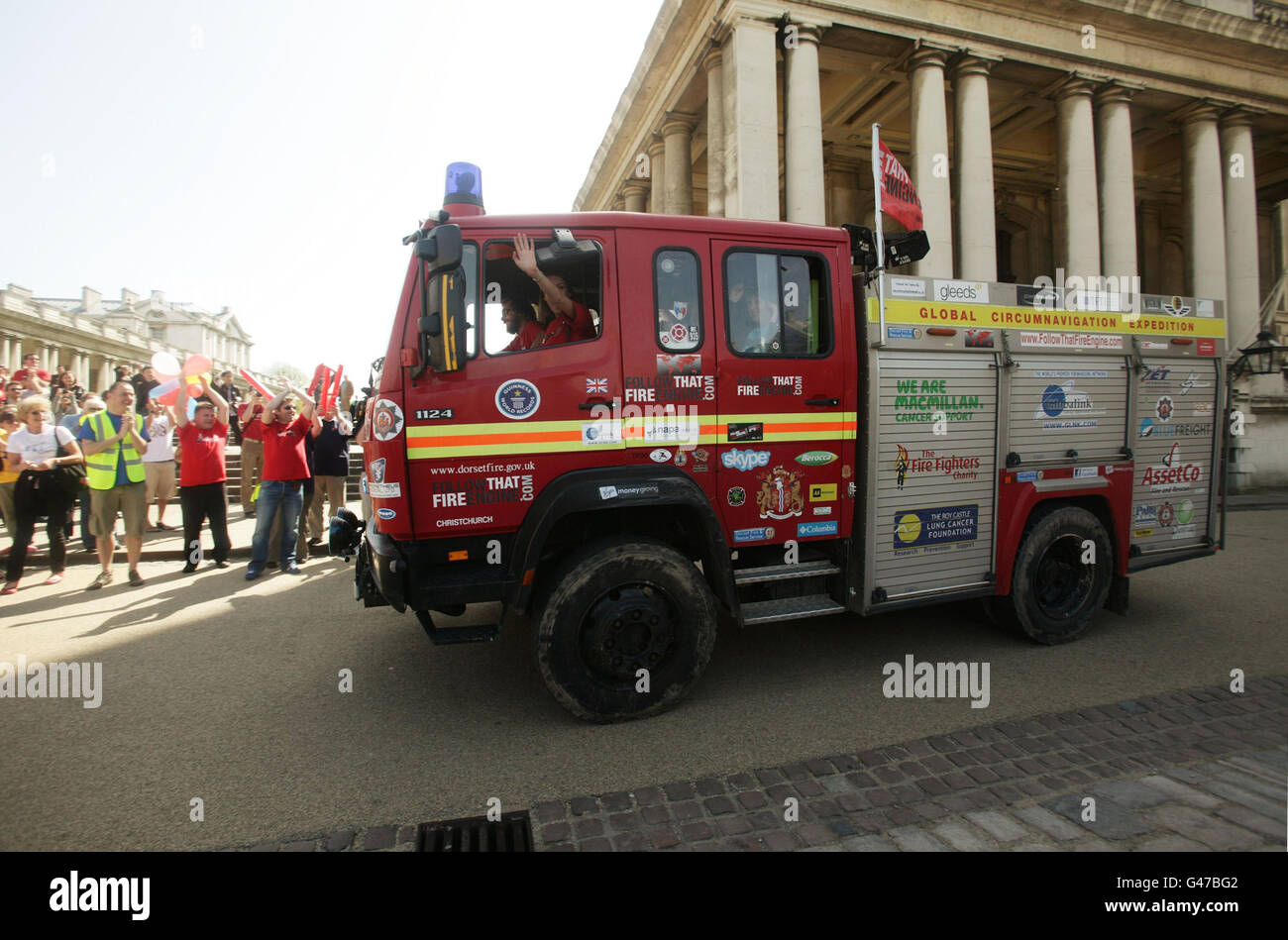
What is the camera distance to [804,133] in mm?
13789

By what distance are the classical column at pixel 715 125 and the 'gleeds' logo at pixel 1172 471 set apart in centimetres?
1132

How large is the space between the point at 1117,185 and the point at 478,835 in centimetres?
2198

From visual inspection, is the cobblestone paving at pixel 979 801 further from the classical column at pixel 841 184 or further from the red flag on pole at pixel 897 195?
the classical column at pixel 841 184

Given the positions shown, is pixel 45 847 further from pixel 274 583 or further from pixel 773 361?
pixel 274 583

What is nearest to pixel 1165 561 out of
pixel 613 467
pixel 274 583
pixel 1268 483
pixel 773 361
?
pixel 773 361

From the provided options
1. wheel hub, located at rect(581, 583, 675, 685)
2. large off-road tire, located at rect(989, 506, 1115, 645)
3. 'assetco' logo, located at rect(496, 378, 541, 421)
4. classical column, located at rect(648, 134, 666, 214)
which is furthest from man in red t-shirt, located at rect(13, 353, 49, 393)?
classical column, located at rect(648, 134, 666, 214)

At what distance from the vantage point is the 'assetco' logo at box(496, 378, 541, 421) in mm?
3648

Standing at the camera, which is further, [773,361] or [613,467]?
[773,361]

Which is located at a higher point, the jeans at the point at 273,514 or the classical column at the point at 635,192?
the classical column at the point at 635,192

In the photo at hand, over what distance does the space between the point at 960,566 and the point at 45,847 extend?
5.32 m

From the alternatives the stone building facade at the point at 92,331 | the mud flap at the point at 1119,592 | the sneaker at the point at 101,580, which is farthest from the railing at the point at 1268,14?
the stone building facade at the point at 92,331

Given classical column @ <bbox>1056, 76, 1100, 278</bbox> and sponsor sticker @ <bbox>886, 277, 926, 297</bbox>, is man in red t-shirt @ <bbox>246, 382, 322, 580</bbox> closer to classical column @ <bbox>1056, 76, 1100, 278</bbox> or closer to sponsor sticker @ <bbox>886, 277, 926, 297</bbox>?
sponsor sticker @ <bbox>886, 277, 926, 297</bbox>

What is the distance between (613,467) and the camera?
3.79m

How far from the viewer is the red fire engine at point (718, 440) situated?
3.64m
